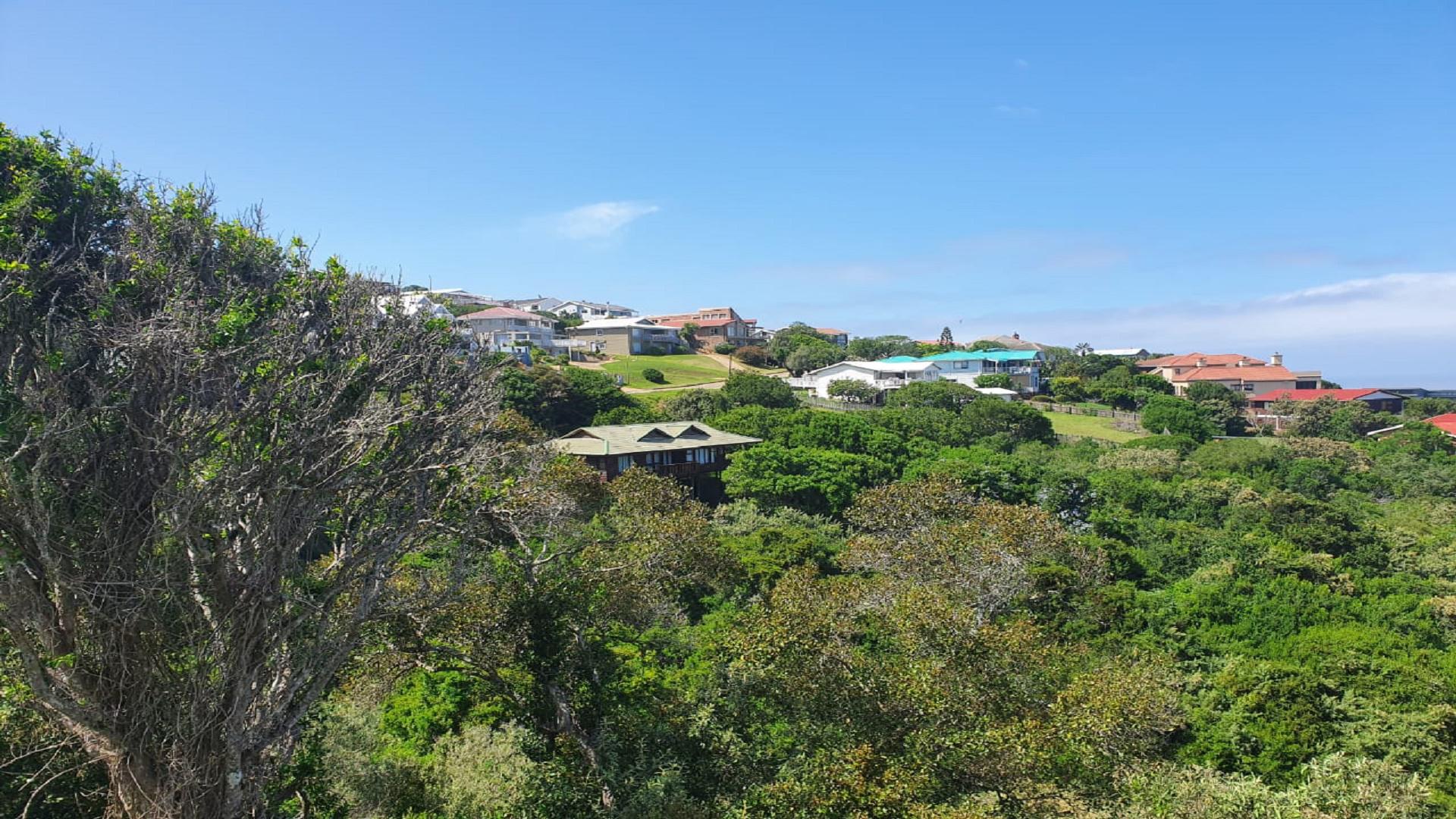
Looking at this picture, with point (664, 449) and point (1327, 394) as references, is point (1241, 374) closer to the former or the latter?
point (1327, 394)

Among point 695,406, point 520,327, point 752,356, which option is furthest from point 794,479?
point 752,356

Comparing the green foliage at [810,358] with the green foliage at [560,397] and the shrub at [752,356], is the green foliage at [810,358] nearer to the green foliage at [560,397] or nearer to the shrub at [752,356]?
the shrub at [752,356]

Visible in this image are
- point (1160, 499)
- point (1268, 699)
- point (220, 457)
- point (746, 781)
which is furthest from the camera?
point (1160, 499)

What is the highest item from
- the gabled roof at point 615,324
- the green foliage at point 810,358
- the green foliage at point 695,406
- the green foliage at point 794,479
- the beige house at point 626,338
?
the gabled roof at point 615,324

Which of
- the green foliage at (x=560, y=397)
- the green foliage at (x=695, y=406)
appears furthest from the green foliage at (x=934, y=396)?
the green foliage at (x=560, y=397)

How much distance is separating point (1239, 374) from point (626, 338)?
206 feet

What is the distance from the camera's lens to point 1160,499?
39969mm

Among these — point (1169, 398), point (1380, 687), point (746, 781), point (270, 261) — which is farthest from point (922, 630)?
point (1169, 398)

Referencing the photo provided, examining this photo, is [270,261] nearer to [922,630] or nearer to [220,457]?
[220,457]

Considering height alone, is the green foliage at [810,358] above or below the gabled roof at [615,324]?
below

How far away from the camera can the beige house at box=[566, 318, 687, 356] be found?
87312 millimetres

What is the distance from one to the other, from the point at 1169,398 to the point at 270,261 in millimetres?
67582

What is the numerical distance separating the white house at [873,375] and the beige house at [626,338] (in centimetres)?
1884

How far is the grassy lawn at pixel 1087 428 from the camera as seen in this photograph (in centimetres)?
6009
